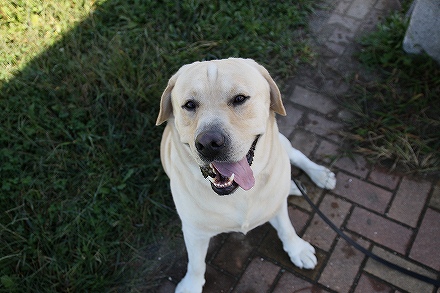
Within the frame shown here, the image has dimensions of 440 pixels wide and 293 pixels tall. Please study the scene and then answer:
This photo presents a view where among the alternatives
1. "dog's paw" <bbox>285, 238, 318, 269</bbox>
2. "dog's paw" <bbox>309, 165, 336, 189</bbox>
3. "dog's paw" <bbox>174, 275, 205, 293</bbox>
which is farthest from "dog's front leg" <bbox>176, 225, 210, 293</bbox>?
"dog's paw" <bbox>309, 165, 336, 189</bbox>

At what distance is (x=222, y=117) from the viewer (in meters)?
1.89

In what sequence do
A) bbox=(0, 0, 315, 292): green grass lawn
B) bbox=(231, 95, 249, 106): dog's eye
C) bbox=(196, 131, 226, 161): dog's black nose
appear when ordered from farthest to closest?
1. bbox=(0, 0, 315, 292): green grass lawn
2. bbox=(231, 95, 249, 106): dog's eye
3. bbox=(196, 131, 226, 161): dog's black nose

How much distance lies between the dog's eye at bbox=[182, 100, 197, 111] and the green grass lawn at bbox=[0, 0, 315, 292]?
1.23 metres

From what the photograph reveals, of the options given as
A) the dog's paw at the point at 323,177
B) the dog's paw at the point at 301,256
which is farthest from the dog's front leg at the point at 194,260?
the dog's paw at the point at 323,177

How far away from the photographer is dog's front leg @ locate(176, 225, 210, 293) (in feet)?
7.84

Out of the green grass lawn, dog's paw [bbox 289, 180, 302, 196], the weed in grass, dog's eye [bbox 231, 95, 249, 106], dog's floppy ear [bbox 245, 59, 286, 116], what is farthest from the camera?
the weed in grass

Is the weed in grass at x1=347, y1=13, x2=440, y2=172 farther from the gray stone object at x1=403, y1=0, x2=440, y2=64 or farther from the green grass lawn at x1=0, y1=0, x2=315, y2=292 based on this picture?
the green grass lawn at x1=0, y1=0, x2=315, y2=292

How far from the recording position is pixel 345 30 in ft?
13.0

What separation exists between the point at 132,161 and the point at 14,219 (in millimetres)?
882

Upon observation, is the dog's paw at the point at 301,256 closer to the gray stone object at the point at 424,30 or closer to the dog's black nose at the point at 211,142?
the dog's black nose at the point at 211,142

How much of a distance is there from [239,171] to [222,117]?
27cm

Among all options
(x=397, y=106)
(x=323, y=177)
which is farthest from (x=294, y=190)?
(x=397, y=106)

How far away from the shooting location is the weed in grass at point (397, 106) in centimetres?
315

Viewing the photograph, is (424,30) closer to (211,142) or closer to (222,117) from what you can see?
(222,117)
